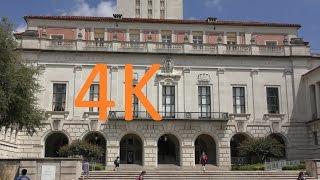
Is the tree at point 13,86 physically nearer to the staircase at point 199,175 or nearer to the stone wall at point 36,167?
the stone wall at point 36,167

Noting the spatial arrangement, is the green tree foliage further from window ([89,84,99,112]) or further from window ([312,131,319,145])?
window ([89,84,99,112])

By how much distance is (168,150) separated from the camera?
49.5 m

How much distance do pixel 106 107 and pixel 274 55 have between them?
58.3 feet

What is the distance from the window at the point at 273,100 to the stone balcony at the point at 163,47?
374 cm

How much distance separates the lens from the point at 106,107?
4684cm

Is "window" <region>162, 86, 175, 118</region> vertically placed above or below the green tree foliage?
above

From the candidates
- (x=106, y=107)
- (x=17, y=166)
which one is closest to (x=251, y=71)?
(x=106, y=107)

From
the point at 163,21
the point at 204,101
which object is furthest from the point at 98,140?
the point at 163,21

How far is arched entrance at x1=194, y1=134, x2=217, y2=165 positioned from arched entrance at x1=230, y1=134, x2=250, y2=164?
1891 millimetres

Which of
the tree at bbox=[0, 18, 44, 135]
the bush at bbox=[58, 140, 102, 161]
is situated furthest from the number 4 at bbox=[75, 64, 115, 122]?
the tree at bbox=[0, 18, 44, 135]

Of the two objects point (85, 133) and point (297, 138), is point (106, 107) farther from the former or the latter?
point (297, 138)

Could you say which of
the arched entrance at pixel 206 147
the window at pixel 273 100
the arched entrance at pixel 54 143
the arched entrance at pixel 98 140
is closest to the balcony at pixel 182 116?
the arched entrance at pixel 206 147

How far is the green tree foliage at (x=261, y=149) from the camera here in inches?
1706

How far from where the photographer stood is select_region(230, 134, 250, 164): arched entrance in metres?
47.4
